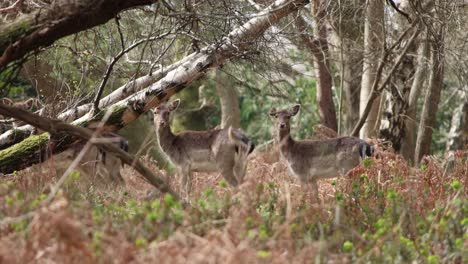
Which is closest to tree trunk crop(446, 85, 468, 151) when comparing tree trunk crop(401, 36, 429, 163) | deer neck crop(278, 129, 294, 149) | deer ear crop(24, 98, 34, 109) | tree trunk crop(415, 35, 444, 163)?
tree trunk crop(401, 36, 429, 163)

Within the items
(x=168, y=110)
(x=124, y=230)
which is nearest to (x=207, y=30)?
(x=168, y=110)

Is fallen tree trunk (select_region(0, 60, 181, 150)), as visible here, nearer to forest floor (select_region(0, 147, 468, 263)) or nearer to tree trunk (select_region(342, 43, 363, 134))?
forest floor (select_region(0, 147, 468, 263))

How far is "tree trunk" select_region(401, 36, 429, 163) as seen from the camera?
1634 cm

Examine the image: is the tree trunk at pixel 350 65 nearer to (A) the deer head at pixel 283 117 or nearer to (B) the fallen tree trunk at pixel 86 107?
(A) the deer head at pixel 283 117

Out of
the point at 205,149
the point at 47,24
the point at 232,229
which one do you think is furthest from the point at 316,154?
the point at 232,229

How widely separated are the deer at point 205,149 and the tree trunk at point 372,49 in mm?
2728

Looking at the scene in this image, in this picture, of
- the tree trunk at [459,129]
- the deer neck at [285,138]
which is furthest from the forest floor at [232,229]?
the tree trunk at [459,129]

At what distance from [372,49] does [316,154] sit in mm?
3926

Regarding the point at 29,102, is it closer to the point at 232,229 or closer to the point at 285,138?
the point at 285,138

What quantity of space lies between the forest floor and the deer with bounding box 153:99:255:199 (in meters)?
3.86

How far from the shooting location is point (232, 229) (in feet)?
19.8

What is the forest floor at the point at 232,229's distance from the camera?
18.0 feet

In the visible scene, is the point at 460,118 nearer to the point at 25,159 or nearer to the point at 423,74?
the point at 423,74

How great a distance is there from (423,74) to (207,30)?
6.48 m
